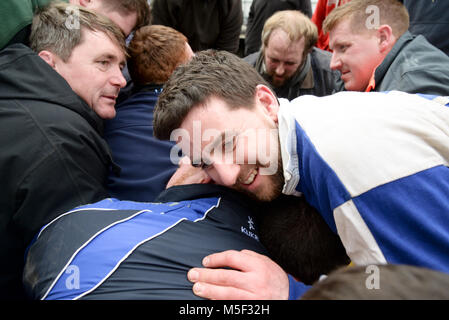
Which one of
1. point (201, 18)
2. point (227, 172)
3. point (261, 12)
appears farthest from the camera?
point (261, 12)

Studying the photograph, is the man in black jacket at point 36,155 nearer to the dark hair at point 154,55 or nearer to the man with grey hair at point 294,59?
the dark hair at point 154,55

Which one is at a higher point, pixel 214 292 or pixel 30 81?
pixel 30 81

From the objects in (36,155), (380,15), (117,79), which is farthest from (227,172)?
(380,15)

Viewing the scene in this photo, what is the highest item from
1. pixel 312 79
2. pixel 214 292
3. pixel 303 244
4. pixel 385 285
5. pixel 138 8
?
pixel 385 285

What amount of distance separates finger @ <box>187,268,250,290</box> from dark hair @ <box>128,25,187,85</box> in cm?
139

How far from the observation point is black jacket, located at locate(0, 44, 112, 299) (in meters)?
1.21

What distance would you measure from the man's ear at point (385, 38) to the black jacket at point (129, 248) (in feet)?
5.33

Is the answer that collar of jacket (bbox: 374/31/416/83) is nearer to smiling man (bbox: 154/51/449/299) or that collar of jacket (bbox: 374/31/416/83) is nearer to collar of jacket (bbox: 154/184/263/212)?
smiling man (bbox: 154/51/449/299)

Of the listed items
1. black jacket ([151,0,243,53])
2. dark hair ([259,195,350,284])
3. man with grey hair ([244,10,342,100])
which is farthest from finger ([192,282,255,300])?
black jacket ([151,0,243,53])

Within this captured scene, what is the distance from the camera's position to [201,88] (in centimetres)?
137

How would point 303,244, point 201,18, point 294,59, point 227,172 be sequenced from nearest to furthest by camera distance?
point 303,244
point 227,172
point 294,59
point 201,18

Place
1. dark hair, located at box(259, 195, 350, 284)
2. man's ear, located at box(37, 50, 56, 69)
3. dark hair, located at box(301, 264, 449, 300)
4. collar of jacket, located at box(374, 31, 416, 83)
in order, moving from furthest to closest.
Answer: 1. collar of jacket, located at box(374, 31, 416, 83)
2. man's ear, located at box(37, 50, 56, 69)
3. dark hair, located at box(259, 195, 350, 284)
4. dark hair, located at box(301, 264, 449, 300)

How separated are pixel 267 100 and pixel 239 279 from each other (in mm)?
797

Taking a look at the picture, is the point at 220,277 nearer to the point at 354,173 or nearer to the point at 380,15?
the point at 354,173
